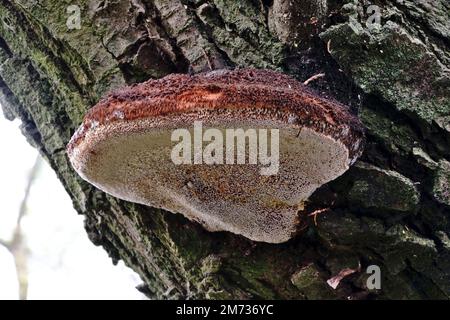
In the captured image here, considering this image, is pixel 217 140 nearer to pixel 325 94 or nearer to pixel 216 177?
pixel 216 177

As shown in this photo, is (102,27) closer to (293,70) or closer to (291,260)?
(293,70)

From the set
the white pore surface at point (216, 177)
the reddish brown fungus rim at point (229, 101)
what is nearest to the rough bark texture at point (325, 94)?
the white pore surface at point (216, 177)

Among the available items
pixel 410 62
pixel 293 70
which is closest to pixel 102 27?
pixel 293 70

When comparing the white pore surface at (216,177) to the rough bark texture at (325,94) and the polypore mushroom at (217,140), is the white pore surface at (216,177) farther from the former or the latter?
the rough bark texture at (325,94)

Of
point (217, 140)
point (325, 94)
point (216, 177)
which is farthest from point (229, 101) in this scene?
point (325, 94)

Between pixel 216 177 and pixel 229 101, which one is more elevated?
pixel 229 101

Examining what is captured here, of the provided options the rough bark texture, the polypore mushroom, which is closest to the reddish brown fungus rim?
the polypore mushroom
